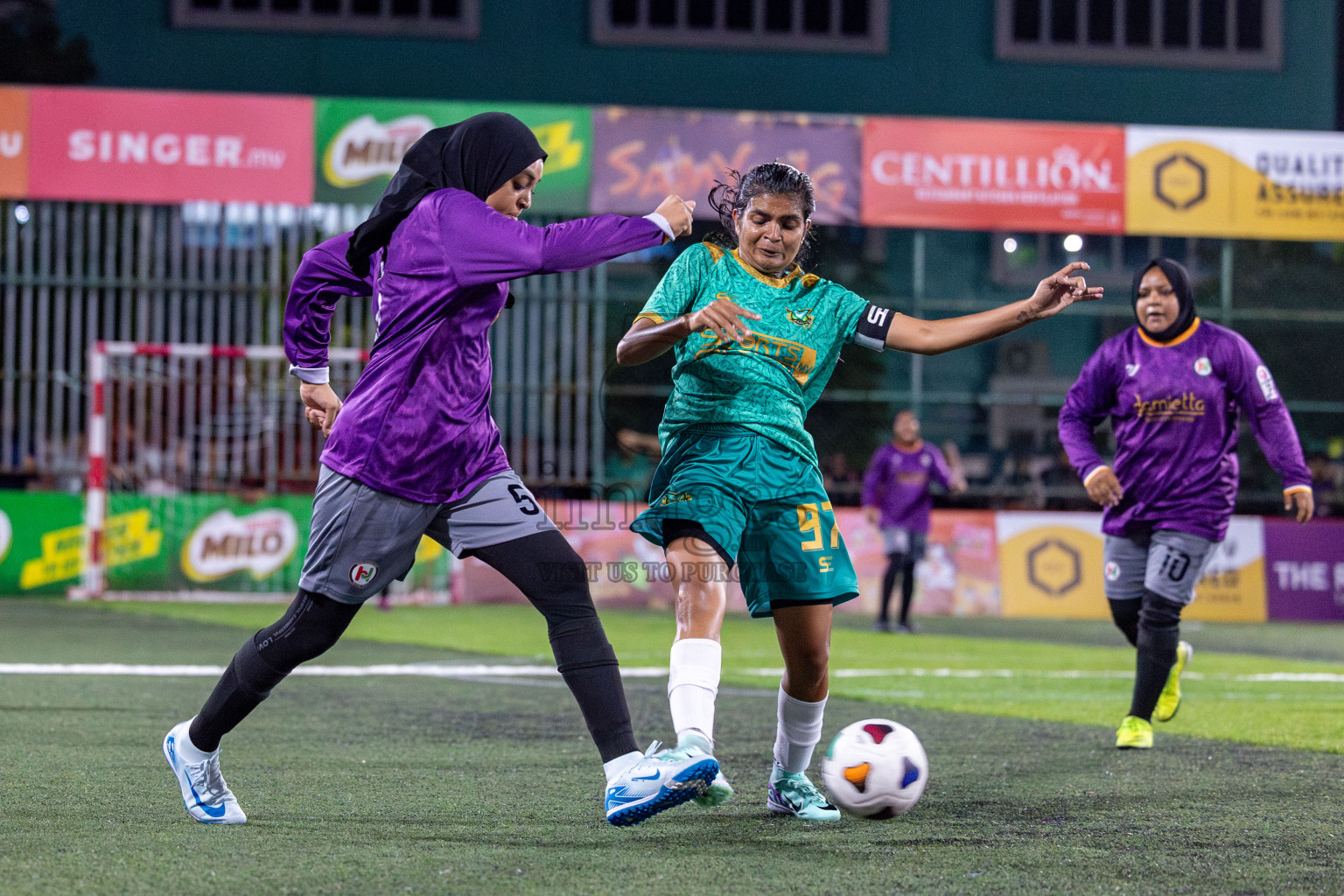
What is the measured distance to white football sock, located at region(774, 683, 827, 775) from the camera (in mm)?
4566

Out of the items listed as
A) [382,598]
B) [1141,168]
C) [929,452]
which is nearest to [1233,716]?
[929,452]

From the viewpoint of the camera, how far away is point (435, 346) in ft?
13.4

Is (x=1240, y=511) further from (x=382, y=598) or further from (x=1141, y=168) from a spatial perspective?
(x=382, y=598)

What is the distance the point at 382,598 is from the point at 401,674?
20.6 ft

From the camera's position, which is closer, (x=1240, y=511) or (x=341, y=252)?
(x=341, y=252)

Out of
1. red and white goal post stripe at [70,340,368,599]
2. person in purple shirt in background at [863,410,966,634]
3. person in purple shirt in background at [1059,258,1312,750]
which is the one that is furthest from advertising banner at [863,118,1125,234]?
person in purple shirt in background at [1059,258,1312,750]

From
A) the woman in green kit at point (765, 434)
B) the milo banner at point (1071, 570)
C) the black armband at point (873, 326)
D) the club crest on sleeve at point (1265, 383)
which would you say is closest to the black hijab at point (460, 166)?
the woman in green kit at point (765, 434)

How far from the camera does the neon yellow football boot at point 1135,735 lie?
6.31m

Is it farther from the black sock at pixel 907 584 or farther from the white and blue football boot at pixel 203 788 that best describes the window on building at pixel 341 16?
the white and blue football boot at pixel 203 788

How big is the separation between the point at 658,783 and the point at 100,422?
522 inches

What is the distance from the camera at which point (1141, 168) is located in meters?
17.3

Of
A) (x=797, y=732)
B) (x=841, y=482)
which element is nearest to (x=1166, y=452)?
(x=797, y=732)

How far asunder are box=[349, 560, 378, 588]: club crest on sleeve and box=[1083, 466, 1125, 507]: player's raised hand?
11.7ft

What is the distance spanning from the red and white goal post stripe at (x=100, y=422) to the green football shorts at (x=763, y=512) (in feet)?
38.3
